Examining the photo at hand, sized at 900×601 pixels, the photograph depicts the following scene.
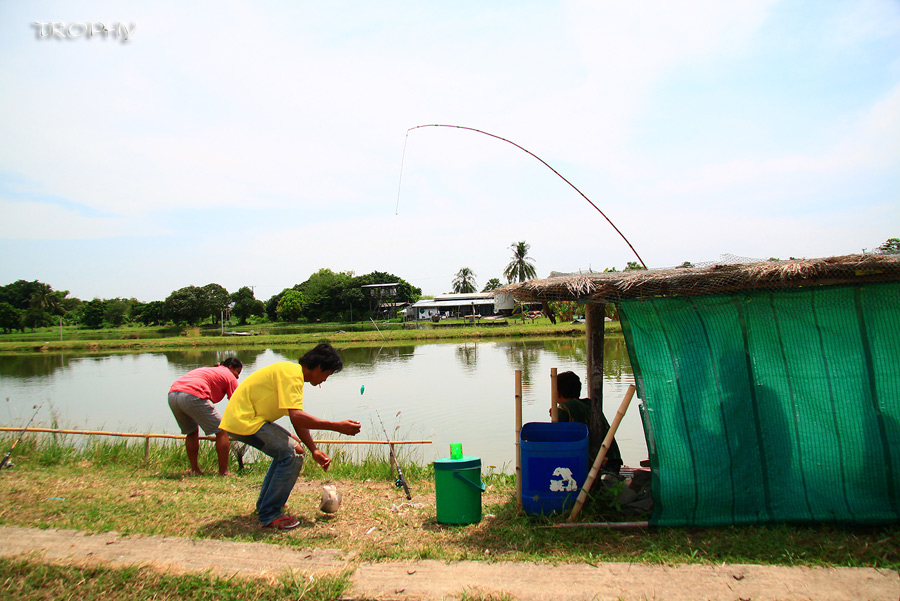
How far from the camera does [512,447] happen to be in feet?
30.0

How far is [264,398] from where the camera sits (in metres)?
4.55

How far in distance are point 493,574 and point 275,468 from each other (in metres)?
1.96

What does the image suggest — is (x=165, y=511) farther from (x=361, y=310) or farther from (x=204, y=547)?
(x=361, y=310)

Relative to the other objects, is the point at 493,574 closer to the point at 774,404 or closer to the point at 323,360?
the point at 323,360

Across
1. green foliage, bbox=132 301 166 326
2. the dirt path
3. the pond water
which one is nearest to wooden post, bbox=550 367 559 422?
the dirt path

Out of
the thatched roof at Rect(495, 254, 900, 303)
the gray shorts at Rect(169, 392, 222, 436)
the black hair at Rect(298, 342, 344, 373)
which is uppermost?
the thatched roof at Rect(495, 254, 900, 303)

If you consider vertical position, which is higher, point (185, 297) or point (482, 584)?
point (185, 297)

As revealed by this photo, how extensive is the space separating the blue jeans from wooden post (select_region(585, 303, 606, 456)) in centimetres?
264

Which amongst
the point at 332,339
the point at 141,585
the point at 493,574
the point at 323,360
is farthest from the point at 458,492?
the point at 332,339

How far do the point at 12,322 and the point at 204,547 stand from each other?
242 ft

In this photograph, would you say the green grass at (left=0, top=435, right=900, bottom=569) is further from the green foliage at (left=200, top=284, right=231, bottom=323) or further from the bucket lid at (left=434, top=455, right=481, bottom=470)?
the green foliage at (left=200, top=284, right=231, bottom=323)

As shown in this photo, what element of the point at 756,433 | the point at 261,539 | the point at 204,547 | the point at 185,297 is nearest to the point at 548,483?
the point at 756,433

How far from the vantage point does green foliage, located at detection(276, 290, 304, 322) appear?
2330 inches

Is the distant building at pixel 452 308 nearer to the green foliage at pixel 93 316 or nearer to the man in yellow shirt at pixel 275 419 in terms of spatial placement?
the green foliage at pixel 93 316
